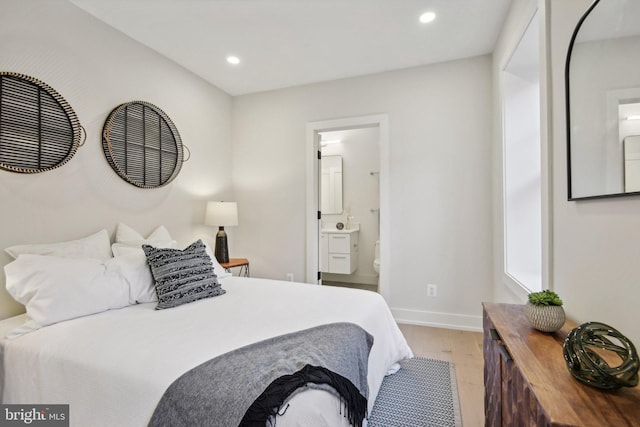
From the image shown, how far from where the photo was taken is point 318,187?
3.63 m

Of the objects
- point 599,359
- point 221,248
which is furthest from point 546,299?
point 221,248

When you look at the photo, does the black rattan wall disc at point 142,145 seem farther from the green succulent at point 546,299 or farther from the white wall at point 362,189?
the green succulent at point 546,299

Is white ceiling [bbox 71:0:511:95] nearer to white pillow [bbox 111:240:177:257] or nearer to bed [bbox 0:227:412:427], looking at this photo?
white pillow [bbox 111:240:177:257]

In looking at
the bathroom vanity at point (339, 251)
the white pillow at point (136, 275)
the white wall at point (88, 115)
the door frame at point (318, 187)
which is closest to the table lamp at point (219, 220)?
the white wall at point (88, 115)

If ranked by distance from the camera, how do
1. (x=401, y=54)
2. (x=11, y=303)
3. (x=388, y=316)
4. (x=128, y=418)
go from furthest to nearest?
(x=401, y=54) → (x=388, y=316) → (x=11, y=303) → (x=128, y=418)

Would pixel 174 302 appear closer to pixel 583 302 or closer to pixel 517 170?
pixel 583 302

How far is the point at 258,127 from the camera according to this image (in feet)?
12.6

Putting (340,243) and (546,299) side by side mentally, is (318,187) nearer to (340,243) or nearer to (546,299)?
(340,243)

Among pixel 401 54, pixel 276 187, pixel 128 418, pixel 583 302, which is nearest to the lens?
pixel 128 418

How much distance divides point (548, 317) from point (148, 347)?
1.65 m

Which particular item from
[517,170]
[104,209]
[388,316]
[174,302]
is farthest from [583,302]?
[104,209]

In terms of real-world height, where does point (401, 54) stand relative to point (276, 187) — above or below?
above

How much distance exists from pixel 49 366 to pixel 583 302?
2.32m

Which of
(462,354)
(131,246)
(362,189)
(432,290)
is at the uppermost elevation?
(362,189)
